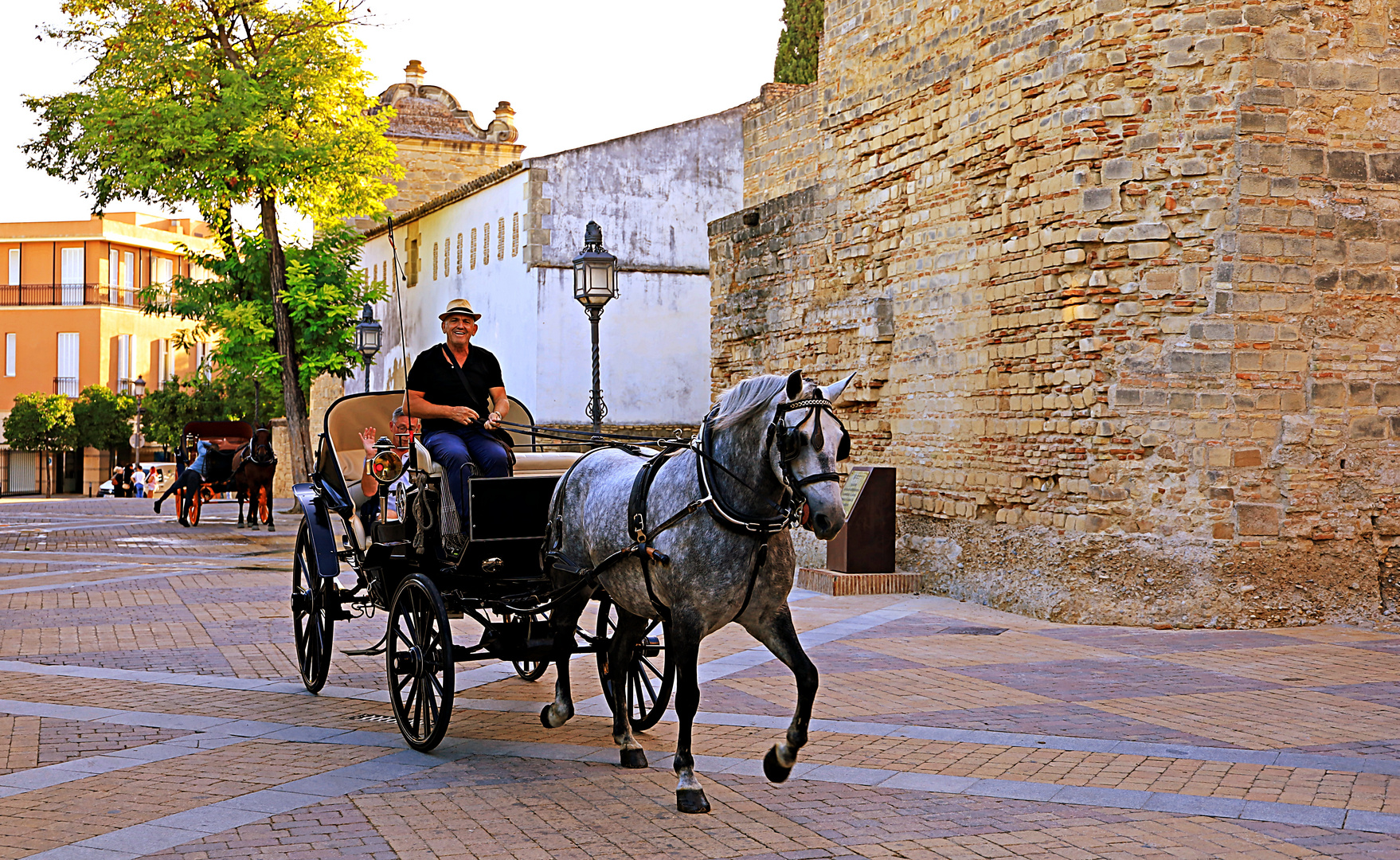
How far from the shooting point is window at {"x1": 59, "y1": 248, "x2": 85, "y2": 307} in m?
64.3

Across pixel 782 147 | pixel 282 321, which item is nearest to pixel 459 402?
pixel 782 147

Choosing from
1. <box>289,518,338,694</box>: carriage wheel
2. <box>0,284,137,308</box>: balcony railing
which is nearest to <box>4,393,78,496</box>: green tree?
<box>0,284,137,308</box>: balcony railing

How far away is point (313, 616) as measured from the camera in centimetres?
834

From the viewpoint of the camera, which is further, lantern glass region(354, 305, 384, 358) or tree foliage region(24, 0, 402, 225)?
lantern glass region(354, 305, 384, 358)

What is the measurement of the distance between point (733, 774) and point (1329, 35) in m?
8.87

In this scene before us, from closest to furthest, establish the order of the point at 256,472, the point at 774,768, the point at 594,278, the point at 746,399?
1. the point at 774,768
2. the point at 746,399
3. the point at 594,278
4. the point at 256,472

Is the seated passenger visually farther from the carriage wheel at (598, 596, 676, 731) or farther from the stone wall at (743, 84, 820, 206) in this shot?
the stone wall at (743, 84, 820, 206)

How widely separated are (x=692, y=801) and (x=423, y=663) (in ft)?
6.00

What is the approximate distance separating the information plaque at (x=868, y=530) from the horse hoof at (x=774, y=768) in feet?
26.3

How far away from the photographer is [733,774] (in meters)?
6.38

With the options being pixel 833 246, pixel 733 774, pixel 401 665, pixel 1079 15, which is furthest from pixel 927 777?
pixel 833 246

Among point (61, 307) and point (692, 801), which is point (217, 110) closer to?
point (692, 801)

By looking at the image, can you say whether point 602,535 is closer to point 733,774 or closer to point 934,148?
point 733,774

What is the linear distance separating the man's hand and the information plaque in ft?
22.8
